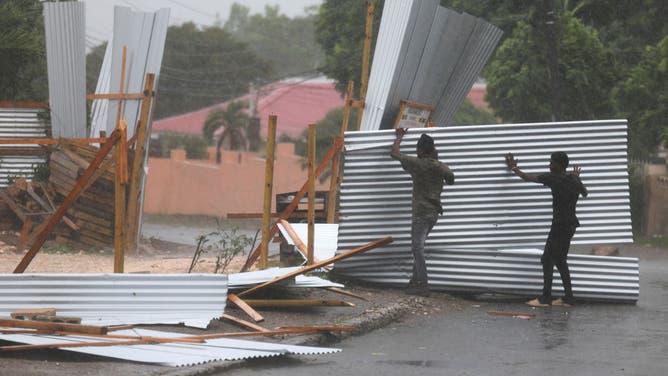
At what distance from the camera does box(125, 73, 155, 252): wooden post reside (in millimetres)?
19688

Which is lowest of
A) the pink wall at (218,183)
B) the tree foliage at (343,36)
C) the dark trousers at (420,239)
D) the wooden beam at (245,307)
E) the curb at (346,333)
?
the pink wall at (218,183)

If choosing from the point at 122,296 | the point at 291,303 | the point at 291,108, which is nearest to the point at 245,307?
the point at 291,303

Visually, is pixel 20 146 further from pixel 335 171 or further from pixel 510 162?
pixel 510 162

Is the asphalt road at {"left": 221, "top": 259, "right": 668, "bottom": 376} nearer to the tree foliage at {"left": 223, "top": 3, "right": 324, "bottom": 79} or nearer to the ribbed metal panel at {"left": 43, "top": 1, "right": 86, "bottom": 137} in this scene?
the ribbed metal panel at {"left": 43, "top": 1, "right": 86, "bottom": 137}

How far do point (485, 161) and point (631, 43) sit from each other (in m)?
25.9

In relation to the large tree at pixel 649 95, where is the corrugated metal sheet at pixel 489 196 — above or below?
below

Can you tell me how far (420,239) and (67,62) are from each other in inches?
423

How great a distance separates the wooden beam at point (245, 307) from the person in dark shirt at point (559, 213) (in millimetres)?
3440

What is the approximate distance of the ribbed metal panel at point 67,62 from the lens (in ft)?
→ 67.6

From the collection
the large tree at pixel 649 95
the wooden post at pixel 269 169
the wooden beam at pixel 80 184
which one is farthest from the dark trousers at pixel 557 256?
the large tree at pixel 649 95

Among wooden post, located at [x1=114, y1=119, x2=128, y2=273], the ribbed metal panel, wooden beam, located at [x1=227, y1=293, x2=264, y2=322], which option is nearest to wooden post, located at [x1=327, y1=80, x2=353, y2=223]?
wooden beam, located at [x1=227, y1=293, x2=264, y2=322]

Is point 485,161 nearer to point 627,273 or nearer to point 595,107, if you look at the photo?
point 627,273

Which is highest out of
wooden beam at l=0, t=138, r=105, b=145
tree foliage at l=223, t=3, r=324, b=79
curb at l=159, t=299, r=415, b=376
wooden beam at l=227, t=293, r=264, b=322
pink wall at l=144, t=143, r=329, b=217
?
tree foliage at l=223, t=3, r=324, b=79

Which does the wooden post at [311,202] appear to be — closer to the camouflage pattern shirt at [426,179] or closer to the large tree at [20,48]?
the camouflage pattern shirt at [426,179]
